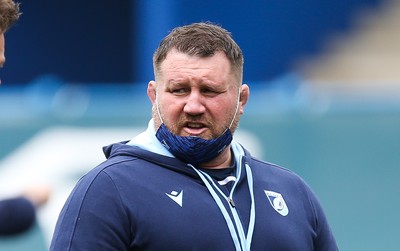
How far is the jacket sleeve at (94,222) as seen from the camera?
3.43 metres

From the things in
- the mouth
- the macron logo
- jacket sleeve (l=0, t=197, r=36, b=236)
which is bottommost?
the macron logo

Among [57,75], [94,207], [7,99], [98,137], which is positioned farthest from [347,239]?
[57,75]

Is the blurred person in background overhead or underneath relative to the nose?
underneath

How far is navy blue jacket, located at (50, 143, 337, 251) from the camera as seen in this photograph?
3.45 metres

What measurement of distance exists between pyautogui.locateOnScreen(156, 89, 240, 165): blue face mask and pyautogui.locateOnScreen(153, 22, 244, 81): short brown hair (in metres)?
0.22

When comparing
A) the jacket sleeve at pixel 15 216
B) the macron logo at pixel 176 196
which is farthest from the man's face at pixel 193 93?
the jacket sleeve at pixel 15 216

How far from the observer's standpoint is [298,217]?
12.4ft

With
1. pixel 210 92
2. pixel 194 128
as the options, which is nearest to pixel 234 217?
pixel 194 128

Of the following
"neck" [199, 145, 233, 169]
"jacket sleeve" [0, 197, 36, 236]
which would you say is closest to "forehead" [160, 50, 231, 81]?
"neck" [199, 145, 233, 169]

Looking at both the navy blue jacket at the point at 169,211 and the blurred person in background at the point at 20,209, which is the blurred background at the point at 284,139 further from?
the blurred person in background at the point at 20,209

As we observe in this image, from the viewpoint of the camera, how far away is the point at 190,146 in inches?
143

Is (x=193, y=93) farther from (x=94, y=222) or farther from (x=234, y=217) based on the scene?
(x=94, y=222)

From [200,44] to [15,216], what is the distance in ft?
3.00

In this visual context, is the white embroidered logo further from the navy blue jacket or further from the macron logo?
the macron logo
